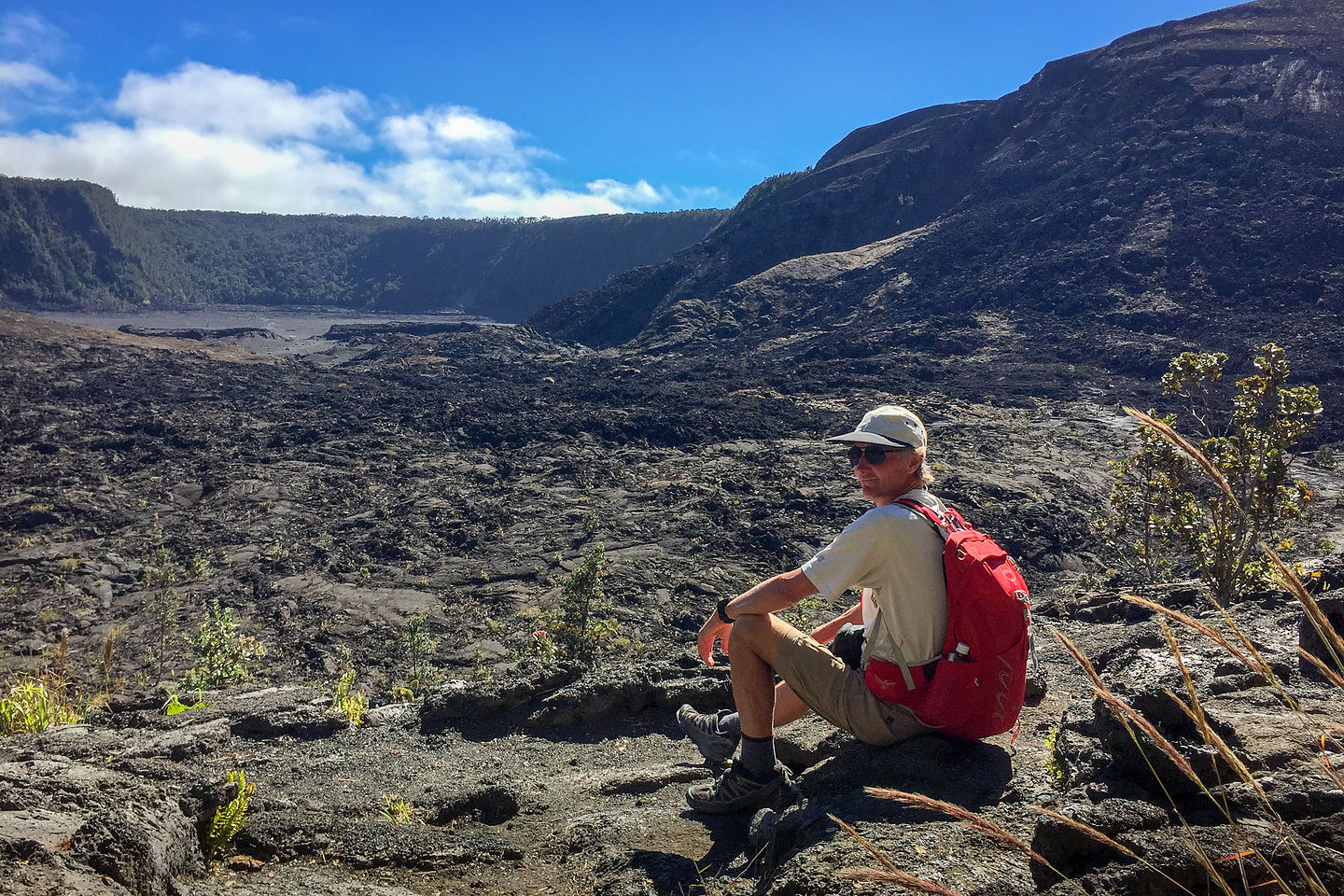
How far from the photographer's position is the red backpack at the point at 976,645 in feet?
8.24

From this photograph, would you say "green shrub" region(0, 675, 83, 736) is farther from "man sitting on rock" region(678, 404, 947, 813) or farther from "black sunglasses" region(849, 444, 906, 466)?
"black sunglasses" region(849, 444, 906, 466)

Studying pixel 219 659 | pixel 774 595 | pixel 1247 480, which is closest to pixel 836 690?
pixel 774 595

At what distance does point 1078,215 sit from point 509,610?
28609 mm

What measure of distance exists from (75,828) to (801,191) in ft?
147

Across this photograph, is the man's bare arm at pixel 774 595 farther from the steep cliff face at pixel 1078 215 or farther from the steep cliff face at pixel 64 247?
the steep cliff face at pixel 64 247

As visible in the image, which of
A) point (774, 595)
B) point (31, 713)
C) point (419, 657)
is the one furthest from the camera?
point (419, 657)

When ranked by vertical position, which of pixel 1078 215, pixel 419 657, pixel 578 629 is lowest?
pixel 419 657

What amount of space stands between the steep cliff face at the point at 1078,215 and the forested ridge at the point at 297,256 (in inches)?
911

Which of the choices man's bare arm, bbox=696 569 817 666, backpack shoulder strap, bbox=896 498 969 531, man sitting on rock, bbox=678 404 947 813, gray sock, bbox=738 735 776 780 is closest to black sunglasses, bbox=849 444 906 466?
man sitting on rock, bbox=678 404 947 813

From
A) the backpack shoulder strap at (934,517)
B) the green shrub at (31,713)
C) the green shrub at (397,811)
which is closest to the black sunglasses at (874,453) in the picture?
the backpack shoulder strap at (934,517)

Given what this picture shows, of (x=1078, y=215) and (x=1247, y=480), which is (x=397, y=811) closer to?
(x=1247, y=480)

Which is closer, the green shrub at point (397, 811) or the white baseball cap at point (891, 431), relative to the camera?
the white baseball cap at point (891, 431)

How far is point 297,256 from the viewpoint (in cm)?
7525

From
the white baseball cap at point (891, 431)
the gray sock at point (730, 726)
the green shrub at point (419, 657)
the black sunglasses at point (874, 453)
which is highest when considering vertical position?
the white baseball cap at point (891, 431)
